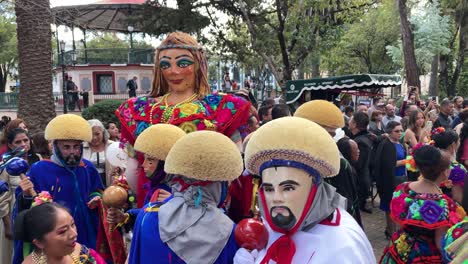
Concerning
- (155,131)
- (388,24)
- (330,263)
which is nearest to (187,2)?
(155,131)

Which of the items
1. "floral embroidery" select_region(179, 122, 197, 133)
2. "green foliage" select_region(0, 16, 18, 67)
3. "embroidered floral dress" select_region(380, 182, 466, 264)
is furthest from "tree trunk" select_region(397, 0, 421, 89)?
"green foliage" select_region(0, 16, 18, 67)

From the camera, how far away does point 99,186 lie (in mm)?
4020

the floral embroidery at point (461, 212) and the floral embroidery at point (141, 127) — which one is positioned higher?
the floral embroidery at point (141, 127)

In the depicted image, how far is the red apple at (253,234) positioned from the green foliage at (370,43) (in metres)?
27.5

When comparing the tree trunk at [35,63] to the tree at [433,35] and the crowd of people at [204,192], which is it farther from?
the tree at [433,35]

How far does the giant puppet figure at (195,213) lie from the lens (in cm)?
218

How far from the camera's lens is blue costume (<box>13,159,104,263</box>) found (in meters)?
3.72

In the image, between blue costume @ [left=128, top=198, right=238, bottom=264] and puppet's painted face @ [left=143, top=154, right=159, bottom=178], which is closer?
blue costume @ [left=128, top=198, right=238, bottom=264]

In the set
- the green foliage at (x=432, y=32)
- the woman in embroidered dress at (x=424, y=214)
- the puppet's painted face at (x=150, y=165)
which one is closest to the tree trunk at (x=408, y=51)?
the green foliage at (x=432, y=32)

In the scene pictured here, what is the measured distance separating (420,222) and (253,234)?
1834 millimetres

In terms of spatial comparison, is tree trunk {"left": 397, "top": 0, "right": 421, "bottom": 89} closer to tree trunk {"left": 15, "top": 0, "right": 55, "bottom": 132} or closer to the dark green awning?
the dark green awning

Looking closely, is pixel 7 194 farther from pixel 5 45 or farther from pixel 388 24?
pixel 5 45

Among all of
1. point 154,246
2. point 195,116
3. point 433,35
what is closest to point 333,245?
point 154,246

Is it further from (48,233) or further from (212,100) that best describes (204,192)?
(212,100)
